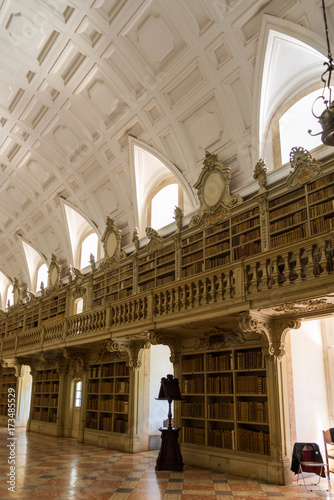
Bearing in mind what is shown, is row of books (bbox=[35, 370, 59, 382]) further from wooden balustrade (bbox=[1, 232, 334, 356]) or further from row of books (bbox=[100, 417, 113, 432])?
wooden balustrade (bbox=[1, 232, 334, 356])

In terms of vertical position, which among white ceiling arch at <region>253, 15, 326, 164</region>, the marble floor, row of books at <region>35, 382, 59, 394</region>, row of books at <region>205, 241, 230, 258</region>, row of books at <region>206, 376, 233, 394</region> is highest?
white ceiling arch at <region>253, 15, 326, 164</region>

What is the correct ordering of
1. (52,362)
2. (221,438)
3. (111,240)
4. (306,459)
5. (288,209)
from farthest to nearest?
(52,362) < (111,240) < (221,438) < (288,209) < (306,459)

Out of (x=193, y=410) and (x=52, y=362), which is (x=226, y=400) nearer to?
(x=193, y=410)

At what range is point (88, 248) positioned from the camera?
53.3ft

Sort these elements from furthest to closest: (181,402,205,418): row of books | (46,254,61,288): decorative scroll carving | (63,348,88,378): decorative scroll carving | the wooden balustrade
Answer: (46,254,61,288): decorative scroll carving, (63,348,88,378): decorative scroll carving, (181,402,205,418): row of books, the wooden balustrade

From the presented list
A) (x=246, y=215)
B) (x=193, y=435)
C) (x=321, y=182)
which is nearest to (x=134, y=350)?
(x=193, y=435)

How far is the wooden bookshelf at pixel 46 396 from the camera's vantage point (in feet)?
50.1

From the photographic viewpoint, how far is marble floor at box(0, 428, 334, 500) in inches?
254

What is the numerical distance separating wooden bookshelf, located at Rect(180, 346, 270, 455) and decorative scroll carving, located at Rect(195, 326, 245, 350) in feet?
0.50

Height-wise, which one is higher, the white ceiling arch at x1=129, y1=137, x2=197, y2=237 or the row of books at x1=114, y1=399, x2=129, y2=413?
the white ceiling arch at x1=129, y1=137, x2=197, y2=237

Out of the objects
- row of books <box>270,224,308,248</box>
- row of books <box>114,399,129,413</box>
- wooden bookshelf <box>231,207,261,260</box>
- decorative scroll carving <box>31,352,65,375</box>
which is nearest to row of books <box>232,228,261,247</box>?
wooden bookshelf <box>231,207,261,260</box>

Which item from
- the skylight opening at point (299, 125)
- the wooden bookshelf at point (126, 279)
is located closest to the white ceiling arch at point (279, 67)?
the skylight opening at point (299, 125)

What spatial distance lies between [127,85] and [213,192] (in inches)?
153

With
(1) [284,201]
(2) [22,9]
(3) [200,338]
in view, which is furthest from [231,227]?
(2) [22,9]
